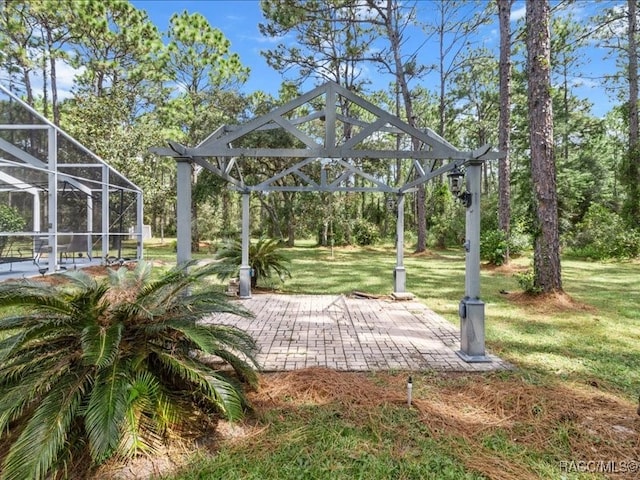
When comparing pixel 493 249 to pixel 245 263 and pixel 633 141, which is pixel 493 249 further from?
pixel 245 263

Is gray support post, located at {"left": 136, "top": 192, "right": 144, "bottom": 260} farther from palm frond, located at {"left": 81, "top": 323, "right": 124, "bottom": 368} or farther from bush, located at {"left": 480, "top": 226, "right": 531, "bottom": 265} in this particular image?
bush, located at {"left": 480, "top": 226, "right": 531, "bottom": 265}

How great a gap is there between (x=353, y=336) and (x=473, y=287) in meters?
1.69

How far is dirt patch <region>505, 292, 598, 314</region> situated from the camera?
6078 mm

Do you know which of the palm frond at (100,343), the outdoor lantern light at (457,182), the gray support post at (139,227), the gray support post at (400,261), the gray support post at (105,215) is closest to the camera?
the palm frond at (100,343)

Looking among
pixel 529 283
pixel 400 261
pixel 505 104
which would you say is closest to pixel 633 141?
pixel 505 104

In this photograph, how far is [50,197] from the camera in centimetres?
801

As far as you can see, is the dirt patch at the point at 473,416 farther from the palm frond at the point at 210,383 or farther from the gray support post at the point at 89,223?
the gray support post at the point at 89,223

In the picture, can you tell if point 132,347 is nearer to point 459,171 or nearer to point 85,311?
point 85,311

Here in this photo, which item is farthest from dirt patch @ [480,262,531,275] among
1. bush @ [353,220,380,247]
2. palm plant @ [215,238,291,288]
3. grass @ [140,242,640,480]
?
bush @ [353,220,380,247]

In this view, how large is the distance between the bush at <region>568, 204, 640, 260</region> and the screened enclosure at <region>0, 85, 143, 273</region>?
682 inches

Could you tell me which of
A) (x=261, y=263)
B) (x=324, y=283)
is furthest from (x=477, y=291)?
(x=324, y=283)

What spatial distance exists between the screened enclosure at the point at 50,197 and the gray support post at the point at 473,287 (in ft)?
27.0

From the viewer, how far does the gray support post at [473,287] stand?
3896 millimetres

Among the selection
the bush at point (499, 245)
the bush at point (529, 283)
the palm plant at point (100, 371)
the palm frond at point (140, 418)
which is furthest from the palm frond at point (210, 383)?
the bush at point (499, 245)
